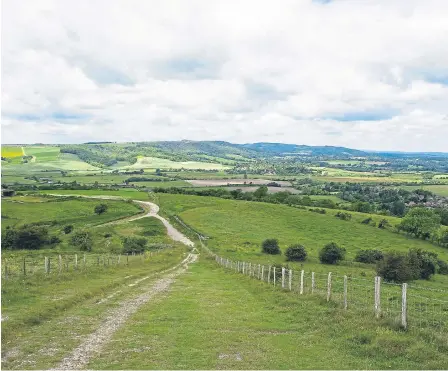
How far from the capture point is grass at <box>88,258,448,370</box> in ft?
45.0

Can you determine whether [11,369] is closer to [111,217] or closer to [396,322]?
[396,322]

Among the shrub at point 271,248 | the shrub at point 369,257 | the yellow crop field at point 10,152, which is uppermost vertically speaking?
the yellow crop field at point 10,152

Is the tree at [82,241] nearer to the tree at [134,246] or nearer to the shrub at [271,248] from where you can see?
the tree at [134,246]

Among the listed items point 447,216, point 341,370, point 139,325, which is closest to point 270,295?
point 139,325

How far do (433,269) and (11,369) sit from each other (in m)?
76.6

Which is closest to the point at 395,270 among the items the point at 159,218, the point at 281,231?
the point at 281,231

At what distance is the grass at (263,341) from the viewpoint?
45.0 ft

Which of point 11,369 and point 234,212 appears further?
point 234,212

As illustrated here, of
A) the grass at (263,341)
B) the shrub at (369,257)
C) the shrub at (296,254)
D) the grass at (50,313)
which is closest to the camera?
the grass at (263,341)

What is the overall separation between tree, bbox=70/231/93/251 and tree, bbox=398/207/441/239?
79045 mm

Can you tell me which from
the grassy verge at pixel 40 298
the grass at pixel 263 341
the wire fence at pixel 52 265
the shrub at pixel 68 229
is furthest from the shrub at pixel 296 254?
the grass at pixel 263 341

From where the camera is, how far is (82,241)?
8581 cm

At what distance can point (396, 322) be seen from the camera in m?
17.2

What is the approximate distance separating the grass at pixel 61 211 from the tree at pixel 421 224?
72.8 meters
